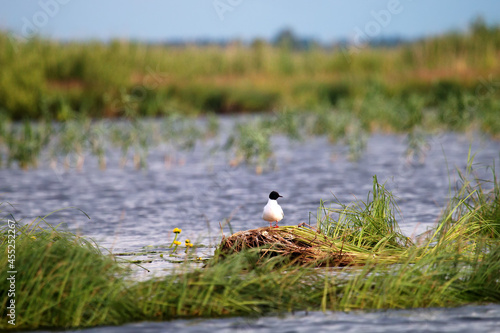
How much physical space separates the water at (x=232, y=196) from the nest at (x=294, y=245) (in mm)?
444

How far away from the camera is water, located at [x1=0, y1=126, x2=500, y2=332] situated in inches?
234

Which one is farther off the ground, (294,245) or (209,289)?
(294,245)

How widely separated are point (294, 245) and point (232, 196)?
6.32m

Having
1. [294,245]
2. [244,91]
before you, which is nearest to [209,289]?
[294,245]

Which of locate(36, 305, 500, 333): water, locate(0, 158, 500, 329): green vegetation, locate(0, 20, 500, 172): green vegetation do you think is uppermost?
locate(0, 20, 500, 172): green vegetation

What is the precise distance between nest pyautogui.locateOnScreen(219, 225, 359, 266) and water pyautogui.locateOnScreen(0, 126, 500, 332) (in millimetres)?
444

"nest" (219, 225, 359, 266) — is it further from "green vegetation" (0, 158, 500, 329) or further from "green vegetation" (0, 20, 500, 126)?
"green vegetation" (0, 20, 500, 126)

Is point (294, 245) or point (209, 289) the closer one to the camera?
point (209, 289)

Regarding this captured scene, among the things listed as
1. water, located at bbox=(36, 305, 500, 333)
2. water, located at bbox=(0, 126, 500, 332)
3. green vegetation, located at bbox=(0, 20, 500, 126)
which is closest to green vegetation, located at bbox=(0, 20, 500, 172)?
green vegetation, located at bbox=(0, 20, 500, 126)

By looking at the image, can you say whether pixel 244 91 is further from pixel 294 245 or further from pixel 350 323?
pixel 350 323

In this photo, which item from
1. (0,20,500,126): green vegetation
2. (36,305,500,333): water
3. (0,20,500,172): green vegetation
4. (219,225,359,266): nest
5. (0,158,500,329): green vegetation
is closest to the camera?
(36,305,500,333): water

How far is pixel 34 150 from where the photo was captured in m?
16.2

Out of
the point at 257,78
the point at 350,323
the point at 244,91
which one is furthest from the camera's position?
the point at 257,78

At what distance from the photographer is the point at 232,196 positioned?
1362 cm
